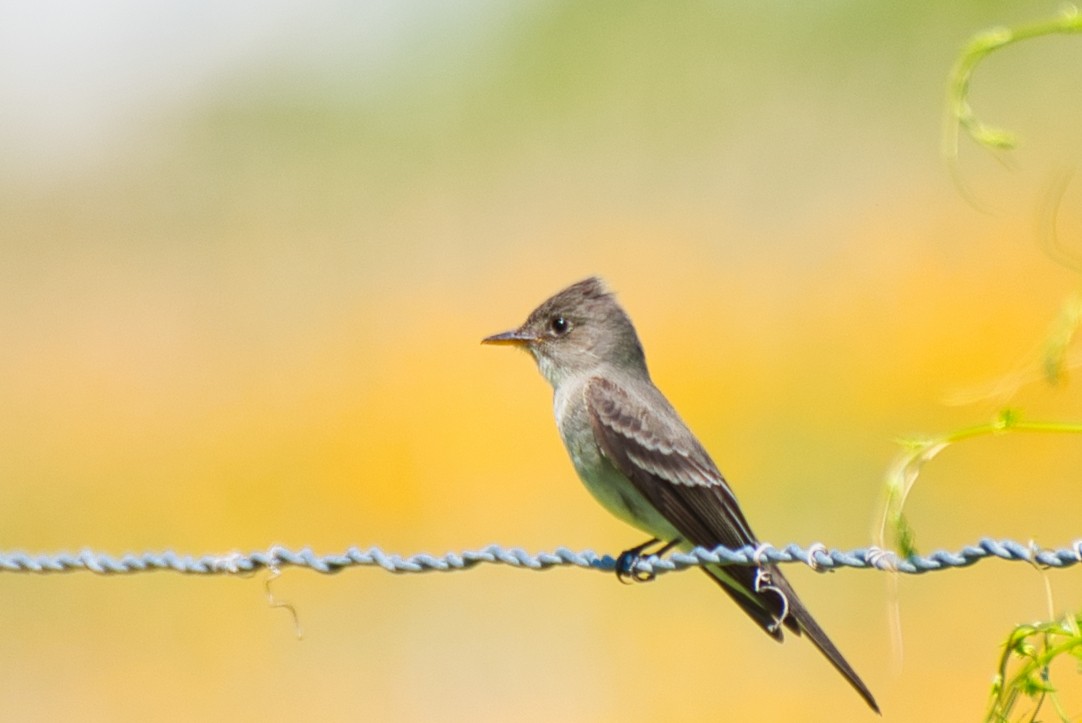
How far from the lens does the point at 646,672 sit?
26.6 feet

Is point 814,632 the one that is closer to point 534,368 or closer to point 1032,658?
point 1032,658

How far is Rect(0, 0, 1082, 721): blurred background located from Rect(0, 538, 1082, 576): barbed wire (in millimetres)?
462

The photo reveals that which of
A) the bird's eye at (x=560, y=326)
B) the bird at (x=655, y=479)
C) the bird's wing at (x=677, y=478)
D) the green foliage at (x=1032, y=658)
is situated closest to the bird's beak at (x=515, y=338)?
the bird's eye at (x=560, y=326)

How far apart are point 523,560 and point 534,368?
8.63 meters

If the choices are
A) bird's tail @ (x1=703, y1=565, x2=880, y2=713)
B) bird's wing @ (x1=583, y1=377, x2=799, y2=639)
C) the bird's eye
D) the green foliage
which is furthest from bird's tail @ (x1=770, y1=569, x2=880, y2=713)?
the bird's eye

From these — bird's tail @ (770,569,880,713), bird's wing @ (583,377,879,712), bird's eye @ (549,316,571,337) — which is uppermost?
bird's eye @ (549,316,571,337)

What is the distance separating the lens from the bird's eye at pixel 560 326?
19.8ft

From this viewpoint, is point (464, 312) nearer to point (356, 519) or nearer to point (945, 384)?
point (356, 519)

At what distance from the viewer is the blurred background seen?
27.5 ft

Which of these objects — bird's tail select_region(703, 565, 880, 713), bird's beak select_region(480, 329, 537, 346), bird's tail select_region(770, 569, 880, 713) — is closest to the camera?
bird's tail select_region(770, 569, 880, 713)

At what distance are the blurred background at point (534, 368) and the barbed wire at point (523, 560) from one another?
0.46 metres

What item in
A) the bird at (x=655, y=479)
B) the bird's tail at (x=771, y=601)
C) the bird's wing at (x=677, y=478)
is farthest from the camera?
the bird's wing at (x=677, y=478)

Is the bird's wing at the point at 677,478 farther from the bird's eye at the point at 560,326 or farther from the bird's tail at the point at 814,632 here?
the bird's eye at the point at 560,326

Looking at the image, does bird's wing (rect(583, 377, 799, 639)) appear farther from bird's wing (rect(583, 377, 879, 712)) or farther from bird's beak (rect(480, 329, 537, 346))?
bird's beak (rect(480, 329, 537, 346))
